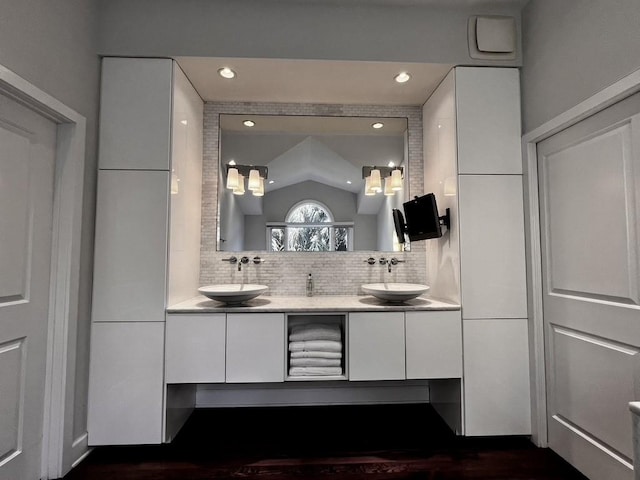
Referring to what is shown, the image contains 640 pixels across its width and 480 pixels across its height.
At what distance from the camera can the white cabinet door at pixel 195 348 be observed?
2.05m

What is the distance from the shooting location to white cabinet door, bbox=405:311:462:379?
2.12 m

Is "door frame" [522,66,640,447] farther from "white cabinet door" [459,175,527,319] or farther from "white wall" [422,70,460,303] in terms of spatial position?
"white wall" [422,70,460,303]

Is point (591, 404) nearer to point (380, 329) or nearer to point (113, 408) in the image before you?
point (380, 329)

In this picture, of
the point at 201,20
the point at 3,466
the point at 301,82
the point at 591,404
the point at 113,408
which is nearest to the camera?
the point at 3,466

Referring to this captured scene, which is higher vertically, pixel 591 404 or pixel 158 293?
pixel 158 293

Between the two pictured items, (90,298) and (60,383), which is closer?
(60,383)

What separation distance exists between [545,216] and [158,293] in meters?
2.46

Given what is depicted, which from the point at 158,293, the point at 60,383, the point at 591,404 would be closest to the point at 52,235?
the point at 158,293

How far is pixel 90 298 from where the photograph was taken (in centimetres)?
206

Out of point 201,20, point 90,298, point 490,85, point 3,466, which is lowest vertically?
point 3,466

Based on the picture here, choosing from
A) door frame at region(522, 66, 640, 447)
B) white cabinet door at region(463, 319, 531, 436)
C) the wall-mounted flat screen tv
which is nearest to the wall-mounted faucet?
the wall-mounted flat screen tv

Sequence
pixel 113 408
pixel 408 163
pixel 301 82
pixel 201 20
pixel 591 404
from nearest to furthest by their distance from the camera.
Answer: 1. pixel 591 404
2. pixel 113 408
3. pixel 201 20
4. pixel 301 82
5. pixel 408 163

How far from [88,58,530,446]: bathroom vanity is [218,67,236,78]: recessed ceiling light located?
0.27 metres

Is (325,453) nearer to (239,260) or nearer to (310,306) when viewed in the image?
(310,306)
